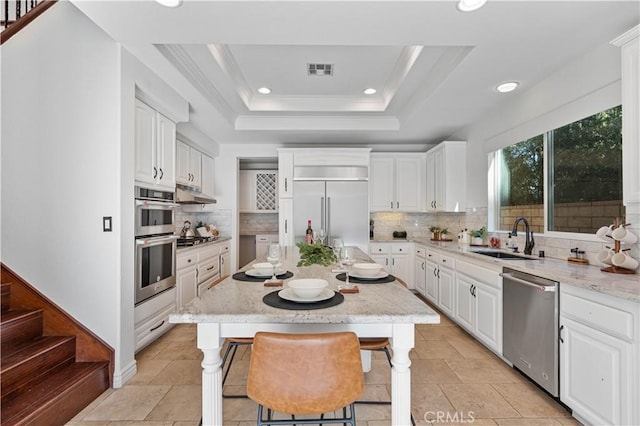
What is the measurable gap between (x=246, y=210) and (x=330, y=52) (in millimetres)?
4100

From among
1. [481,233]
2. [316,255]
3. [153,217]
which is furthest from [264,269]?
[481,233]

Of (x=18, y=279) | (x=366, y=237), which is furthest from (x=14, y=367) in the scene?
(x=366, y=237)

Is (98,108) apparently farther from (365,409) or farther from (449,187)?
(449,187)

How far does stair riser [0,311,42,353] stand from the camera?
1.98 meters

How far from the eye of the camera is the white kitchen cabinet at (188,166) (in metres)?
3.94

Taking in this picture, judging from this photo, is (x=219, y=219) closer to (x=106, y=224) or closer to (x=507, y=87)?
(x=106, y=224)

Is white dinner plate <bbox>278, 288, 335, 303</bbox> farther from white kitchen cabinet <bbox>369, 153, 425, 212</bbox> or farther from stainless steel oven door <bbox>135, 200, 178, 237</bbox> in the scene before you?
white kitchen cabinet <bbox>369, 153, 425, 212</bbox>

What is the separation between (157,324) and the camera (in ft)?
9.38

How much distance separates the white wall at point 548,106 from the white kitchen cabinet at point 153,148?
3401 millimetres

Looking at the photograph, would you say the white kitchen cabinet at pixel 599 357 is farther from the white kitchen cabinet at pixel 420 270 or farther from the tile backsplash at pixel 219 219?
the tile backsplash at pixel 219 219

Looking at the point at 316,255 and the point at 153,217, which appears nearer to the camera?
the point at 316,255

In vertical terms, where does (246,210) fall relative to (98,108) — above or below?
below

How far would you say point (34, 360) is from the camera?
193 centimetres

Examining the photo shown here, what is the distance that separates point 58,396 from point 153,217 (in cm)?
137
